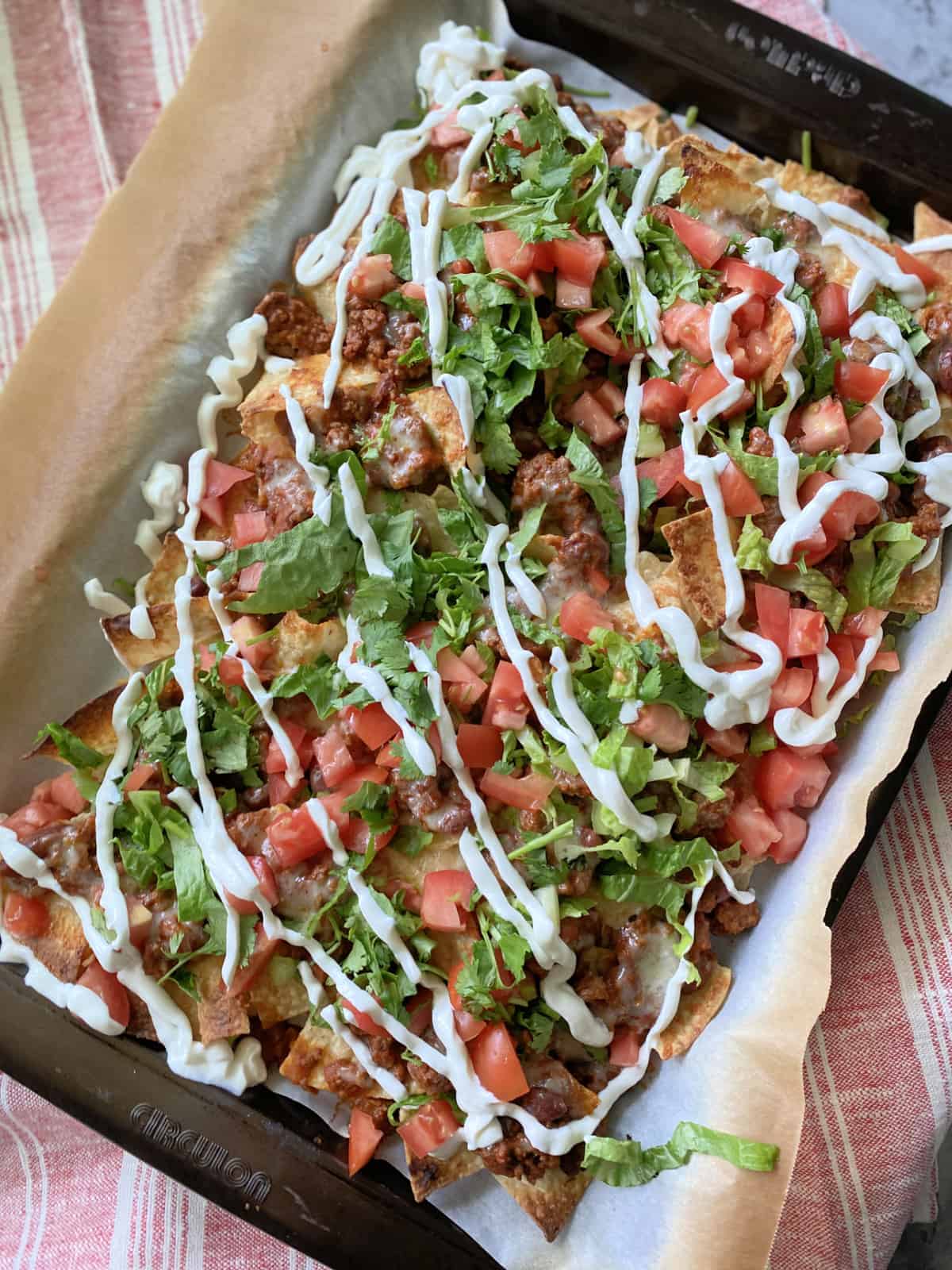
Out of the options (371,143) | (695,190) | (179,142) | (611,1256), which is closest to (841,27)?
(695,190)

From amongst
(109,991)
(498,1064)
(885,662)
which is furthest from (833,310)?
(109,991)

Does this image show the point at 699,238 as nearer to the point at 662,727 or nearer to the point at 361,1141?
the point at 662,727

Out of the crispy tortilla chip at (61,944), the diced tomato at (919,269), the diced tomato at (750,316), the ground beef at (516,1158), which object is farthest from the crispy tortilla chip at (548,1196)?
the diced tomato at (919,269)

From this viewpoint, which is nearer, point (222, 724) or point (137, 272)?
point (222, 724)

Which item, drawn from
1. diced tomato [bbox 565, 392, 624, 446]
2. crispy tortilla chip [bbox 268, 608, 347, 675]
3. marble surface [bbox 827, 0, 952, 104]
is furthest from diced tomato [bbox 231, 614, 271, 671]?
marble surface [bbox 827, 0, 952, 104]

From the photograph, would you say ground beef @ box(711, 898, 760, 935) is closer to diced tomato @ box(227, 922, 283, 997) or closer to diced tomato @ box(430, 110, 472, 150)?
diced tomato @ box(227, 922, 283, 997)

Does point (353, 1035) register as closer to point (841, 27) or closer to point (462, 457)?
point (462, 457)
